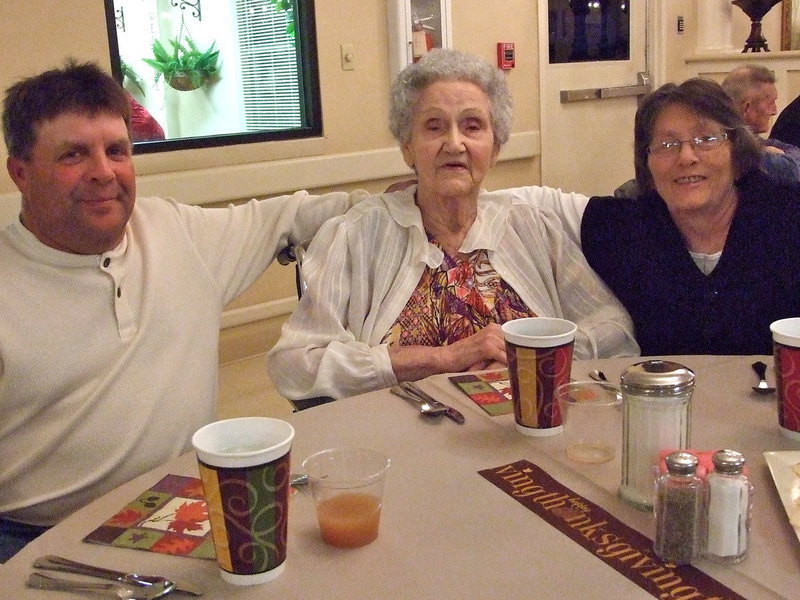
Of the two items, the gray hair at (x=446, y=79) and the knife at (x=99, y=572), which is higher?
the gray hair at (x=446, y=79)

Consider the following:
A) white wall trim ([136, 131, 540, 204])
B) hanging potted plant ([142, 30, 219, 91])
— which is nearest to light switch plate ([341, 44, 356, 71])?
white wall trim ([136, 131, 540, 204])

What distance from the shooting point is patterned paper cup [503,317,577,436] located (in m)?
1.12

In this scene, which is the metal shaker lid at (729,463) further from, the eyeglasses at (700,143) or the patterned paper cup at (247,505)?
the eyeglasses at (700,143)

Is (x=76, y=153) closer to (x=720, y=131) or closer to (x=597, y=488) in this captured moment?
(x=597, y=488)

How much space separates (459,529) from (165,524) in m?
0.33

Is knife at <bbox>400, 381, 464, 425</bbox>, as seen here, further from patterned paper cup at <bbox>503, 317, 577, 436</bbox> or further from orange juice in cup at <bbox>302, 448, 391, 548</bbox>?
orange juice in cup at <bbox>302, 448, 391, 548</bbox>

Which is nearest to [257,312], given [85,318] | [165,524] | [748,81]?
[85,318]

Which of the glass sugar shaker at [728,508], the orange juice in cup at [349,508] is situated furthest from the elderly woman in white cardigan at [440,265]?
the glass sugar shaker at [728,508]

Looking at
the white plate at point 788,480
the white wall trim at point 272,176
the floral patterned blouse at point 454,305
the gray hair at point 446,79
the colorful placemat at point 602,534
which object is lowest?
the colorful placemat at point 602,534

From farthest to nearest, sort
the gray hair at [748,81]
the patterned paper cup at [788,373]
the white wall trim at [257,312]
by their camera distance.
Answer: the gray hair at [748,81] < the white wall trim at [257,312] < the patterned paper cup at [788,373]

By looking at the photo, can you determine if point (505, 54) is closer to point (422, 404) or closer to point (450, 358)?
point (450, 358)

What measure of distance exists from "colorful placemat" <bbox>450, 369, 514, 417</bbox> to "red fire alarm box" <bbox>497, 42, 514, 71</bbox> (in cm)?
358

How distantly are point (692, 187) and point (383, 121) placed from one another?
2.62 m

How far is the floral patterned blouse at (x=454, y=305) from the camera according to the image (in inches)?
68.4
